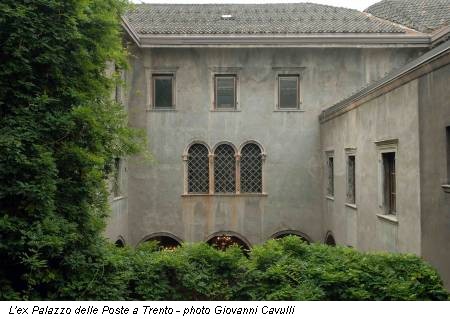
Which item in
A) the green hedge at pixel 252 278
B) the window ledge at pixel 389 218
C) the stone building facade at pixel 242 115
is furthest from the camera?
the stone building facade at pixel 242 115

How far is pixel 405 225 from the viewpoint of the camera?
9.96m

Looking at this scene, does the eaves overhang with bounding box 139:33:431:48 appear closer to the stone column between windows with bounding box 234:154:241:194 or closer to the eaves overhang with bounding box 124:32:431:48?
the eaves overhang with bounding box 124:32:431:48

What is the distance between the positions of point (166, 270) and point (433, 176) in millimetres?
5005

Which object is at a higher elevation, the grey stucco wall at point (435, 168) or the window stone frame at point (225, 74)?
the window stone frame at point (225, 74)

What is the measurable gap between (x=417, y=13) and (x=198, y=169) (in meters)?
10.3

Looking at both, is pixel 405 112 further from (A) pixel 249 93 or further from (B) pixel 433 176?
(A) pixel 249 93

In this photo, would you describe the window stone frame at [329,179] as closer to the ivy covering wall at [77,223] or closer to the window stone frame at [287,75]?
the window stone frame at [287,75]

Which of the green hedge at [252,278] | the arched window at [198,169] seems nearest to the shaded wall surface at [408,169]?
the green hedge at [252,278]

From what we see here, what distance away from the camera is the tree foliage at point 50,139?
6172 mm

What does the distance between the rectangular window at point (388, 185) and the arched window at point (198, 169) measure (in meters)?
7.59

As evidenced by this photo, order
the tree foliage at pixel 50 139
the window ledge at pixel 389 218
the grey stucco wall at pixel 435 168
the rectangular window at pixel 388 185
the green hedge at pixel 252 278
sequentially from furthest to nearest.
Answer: the rectangular window at pixel 388 185, the window ledge at pixel 389 218, the grey stucco wall at pixel 435 168, the green hedge at pixel 252 278, the tree foliage at pixel 50 139

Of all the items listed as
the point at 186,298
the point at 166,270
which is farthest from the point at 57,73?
the point at 186,298

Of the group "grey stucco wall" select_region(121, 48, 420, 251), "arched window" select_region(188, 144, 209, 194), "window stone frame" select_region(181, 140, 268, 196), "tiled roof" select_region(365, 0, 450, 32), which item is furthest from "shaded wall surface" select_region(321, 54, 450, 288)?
"tiled roof" select_region(365, 0, 450, 32)

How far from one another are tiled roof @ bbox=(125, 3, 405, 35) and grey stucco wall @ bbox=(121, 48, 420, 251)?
0.75 meters
